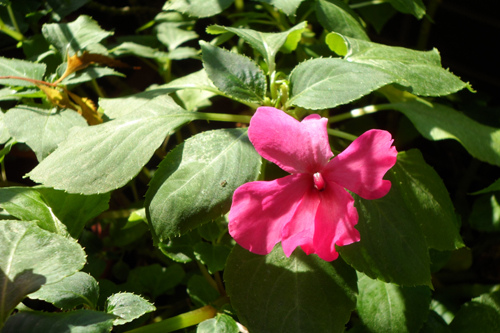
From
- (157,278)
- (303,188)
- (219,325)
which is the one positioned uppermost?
(303,188)

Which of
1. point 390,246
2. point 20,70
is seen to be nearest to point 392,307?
point 390,246

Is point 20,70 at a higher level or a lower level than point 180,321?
higher

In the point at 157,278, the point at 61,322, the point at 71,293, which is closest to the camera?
the point at 61,322

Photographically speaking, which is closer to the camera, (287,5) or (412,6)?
(287,5)

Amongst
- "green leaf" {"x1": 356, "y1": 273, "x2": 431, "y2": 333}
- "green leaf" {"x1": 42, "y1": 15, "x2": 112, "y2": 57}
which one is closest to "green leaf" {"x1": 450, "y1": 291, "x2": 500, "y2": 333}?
"green leaf" {"x1": 356, "y1": 273, "x2": 431, "y2": 333}

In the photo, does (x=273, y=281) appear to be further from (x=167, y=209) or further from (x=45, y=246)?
(x=45, y=246)

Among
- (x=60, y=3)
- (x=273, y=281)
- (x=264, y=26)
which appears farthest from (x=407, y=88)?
(x=60, y=3)

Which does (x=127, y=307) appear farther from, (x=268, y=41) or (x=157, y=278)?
(x=268, y=41)
